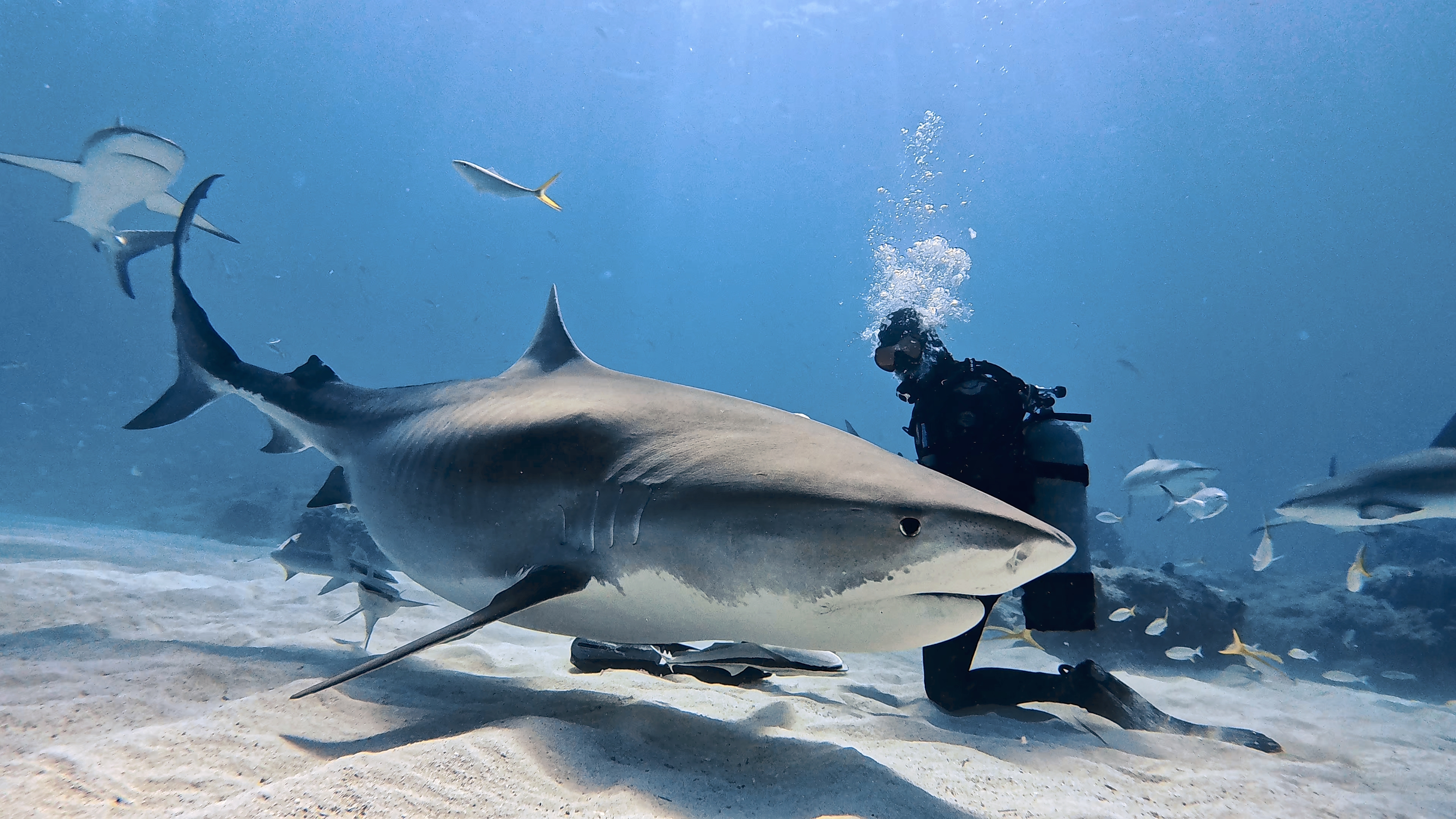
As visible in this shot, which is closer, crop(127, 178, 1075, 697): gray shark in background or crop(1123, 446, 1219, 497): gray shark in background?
crop(127, 178, 1075, 697): gray shark in background

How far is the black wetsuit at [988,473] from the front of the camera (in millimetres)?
3705

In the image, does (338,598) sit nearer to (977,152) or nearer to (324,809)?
(324,809)

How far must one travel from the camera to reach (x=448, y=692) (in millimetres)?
2885

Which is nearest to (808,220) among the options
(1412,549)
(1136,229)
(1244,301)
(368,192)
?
(1136,229)

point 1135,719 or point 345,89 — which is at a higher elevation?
point 345,89

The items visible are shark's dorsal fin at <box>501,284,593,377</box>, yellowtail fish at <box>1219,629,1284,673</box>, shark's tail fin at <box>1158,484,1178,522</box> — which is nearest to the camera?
shark's dorsal fin at <box>501,284,593,377</box>

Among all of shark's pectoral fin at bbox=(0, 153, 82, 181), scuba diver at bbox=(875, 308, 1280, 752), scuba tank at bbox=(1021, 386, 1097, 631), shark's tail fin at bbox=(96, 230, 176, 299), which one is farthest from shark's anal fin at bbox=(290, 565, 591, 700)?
shark's pectoral fin at bbox=(0, 153, 82, 181)

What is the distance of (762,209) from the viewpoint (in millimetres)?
92875

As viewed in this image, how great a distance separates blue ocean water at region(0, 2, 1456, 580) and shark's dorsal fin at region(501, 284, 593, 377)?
19.0m

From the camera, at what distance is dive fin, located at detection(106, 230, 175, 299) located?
475cm

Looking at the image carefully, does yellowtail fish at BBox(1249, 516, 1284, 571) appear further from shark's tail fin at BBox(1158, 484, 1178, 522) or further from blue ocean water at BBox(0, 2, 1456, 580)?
blue ocean water at BBox(0, 2, 1456, 580)

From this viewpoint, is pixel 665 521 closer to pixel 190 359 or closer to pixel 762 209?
pixel 190 359

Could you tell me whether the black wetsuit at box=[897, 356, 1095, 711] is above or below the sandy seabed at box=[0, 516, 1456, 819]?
above

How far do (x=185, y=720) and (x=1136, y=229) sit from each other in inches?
4042
